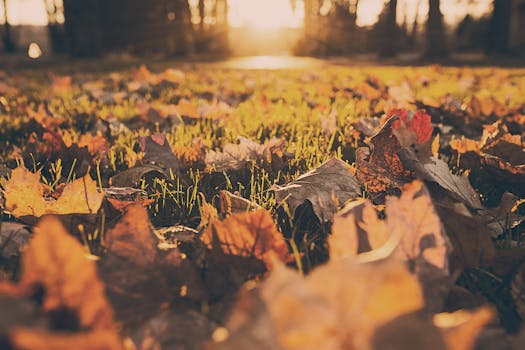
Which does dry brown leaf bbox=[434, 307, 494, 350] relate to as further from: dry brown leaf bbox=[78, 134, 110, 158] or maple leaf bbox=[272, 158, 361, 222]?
dry brown leaf bbox=[78, 134, 110, 158]

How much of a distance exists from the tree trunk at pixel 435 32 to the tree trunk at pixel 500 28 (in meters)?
2.13

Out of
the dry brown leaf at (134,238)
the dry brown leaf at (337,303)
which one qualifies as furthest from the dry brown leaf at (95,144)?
the dry brown leaf at (337,303)

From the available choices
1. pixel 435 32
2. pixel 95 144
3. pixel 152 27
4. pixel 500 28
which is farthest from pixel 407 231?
pixel 152 27

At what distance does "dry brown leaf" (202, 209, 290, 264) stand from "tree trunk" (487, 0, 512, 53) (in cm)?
1780

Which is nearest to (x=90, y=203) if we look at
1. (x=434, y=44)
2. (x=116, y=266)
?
(x=116, y=266)

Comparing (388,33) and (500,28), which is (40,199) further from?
(500,28)

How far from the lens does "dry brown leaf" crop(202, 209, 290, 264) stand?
2.74 feet

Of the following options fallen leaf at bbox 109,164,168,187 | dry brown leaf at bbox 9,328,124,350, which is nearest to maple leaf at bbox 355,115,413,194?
fallen leaf at bbox 109,164,168,187

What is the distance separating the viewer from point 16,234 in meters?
1.02

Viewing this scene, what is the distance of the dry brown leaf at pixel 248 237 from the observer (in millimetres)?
834

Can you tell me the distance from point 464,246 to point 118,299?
0.62 metres

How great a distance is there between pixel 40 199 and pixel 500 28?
1799 centimetres

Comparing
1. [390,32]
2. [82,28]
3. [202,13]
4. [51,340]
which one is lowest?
[51,340]

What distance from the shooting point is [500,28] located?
16312mm
